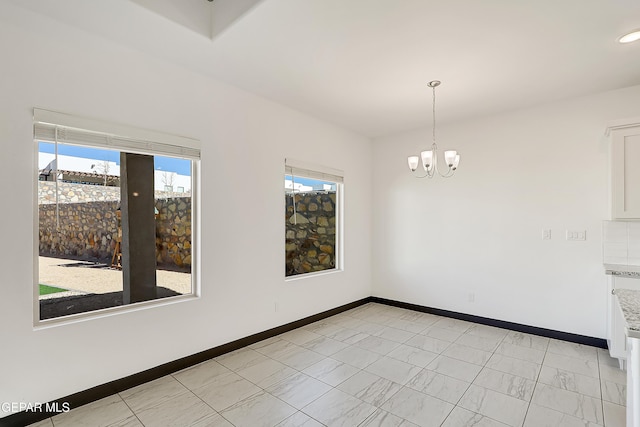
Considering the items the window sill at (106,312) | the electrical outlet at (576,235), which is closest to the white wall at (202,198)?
the window sill at (106,312)

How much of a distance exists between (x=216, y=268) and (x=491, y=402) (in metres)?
2.60

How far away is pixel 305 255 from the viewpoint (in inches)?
166

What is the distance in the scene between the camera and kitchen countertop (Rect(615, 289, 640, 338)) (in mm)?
1210

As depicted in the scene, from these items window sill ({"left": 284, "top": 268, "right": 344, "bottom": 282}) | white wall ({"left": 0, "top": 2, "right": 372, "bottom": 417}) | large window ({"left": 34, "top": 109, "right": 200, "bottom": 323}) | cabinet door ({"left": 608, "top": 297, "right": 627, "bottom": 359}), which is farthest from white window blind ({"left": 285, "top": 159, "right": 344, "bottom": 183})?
cabinet door ({"left": 608, "top": 297, "right": 627, "bottom": 359})

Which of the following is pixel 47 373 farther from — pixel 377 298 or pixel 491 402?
pixel 377 298

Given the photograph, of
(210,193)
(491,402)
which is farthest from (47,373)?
(491,402)

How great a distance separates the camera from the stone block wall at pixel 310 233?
12.9 feet

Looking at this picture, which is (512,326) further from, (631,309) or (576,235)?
(631,309)

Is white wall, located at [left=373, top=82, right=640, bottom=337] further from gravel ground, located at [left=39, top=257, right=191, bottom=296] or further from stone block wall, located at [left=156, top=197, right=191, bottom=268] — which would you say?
gravel ground, located at [left=39, top=257, right=191, bottom=296]

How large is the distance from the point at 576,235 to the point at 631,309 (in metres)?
2.42

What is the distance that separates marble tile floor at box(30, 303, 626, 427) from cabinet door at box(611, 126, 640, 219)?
58.5 inches

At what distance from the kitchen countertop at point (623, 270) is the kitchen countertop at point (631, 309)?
1.33 meters

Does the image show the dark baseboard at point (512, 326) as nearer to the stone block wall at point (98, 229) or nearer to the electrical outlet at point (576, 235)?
the electrical outlet at point (576, 235)

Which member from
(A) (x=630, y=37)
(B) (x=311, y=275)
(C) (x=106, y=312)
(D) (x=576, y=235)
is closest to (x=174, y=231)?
(C) (x=106, y=312)
